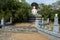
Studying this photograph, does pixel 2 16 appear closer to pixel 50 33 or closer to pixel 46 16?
pixel 46 16

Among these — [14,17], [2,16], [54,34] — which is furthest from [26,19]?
[54,34]

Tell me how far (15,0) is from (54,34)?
13395mm

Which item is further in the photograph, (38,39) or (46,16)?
(46,16)

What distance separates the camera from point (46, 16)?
24859 mm

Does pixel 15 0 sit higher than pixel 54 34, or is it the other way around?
pixel 15 0

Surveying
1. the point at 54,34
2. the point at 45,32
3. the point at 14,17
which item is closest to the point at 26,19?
the point at 14,17

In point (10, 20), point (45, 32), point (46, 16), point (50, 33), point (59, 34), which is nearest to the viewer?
point (59, 34)

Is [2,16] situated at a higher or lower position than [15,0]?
lower

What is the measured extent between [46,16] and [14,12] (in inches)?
218

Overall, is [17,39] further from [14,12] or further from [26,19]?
[26,19]

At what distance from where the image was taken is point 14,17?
2292 cm

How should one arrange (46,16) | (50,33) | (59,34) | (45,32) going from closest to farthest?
(59,34)
(50,33)
(45,32)
(46,16)

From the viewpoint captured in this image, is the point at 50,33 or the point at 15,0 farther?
the point at 15,0

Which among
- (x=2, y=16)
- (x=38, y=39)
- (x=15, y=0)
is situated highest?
(x=15, y=0)
